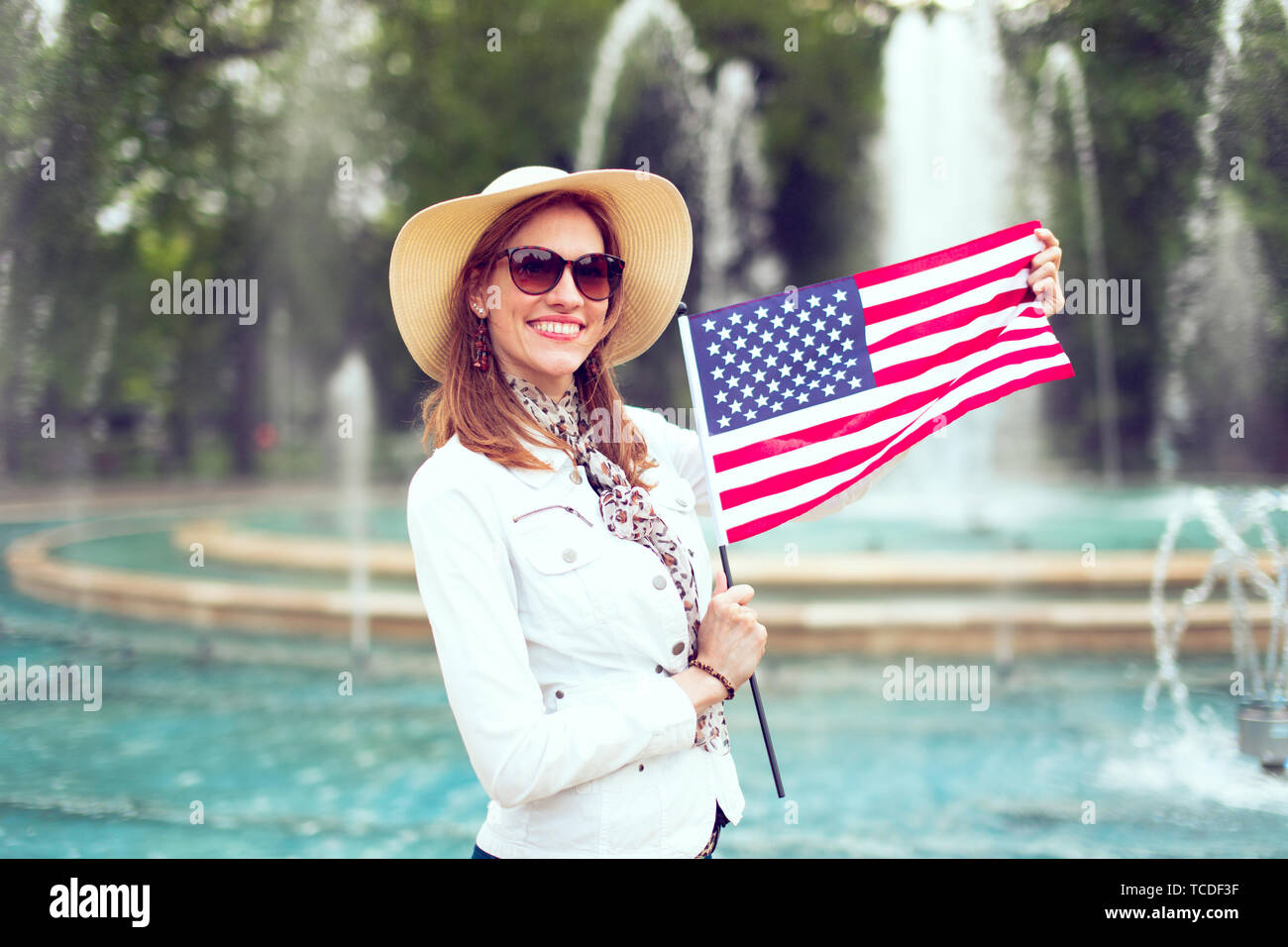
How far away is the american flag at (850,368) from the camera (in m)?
2.45

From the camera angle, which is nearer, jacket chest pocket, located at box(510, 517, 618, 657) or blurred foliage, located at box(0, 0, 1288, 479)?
jacket chest pocket, located at box(510, 517, 618, 657)

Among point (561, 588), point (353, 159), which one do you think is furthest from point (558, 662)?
point (353, 159)

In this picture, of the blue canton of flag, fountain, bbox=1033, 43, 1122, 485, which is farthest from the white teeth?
fountain, bbox=1033, 43, 1122, 485

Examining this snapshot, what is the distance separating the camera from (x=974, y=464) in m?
17.8

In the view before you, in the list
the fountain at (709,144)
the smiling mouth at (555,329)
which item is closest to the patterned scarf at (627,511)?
the smiling mouth at (555,329)

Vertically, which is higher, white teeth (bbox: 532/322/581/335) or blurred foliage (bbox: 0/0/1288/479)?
blurred foliage (bbox: 0/0/1288/479)

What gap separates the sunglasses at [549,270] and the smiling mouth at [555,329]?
0.19 feet

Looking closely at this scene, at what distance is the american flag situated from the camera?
2445 millimetres

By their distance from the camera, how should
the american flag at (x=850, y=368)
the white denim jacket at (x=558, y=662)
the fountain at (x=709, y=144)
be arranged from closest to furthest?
1. the white denim jacket at (x=558, y=662)
2. the american flag at (x=850, y=368)
3. the fountain at (x=709, y=144)

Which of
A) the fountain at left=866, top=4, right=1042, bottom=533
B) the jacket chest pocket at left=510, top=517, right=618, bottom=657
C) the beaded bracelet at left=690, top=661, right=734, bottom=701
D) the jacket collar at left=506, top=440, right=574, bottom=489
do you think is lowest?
the beaded bracelet at left=690, top=661, right=734, bottom=701

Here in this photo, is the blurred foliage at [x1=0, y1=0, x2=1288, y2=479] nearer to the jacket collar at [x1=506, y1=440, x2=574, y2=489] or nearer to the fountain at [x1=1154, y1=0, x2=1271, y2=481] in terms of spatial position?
the fountain at [x1=1154, y1=0, x2=1271, y2=481]

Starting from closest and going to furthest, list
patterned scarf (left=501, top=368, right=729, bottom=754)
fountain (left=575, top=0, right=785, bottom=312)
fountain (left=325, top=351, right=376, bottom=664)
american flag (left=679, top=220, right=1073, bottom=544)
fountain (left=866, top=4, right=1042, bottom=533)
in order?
patterned scarf (left=501, top=368, right=729, bottom=754) → american flag (left=679, top=220, right=1073, bottom=544) → fountain (left=866, top=4, right=1042, bottom=533) → fountain (left=575, top=0, right=785, bottom=312) → fountain (left=325, top=351, right=376, bottom=664)

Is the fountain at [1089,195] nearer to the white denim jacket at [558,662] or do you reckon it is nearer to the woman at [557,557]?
the woman at [557,557]
